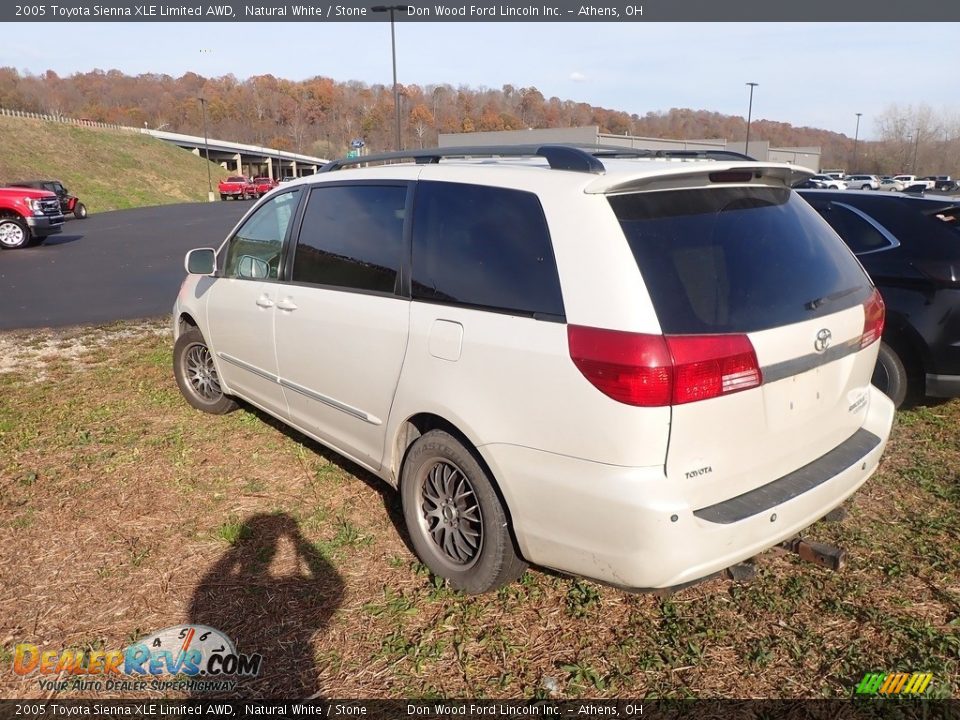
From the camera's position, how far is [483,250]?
2887 millimetres

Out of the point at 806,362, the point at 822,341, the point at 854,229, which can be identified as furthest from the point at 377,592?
the point at 854,229

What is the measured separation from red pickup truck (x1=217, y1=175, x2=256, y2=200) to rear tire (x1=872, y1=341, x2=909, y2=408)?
175 feet

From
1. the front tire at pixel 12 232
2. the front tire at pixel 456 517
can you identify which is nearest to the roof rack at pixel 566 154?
the front tire at pixel 456 517

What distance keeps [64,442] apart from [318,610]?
2.99 m

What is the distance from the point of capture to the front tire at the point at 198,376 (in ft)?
17.4

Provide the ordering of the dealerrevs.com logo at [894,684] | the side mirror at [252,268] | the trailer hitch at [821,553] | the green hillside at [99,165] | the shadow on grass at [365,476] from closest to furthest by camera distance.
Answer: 1. the dealerrevs.com logo at [894,684]
2. the trailer hitch at [821,553]
3. the shadow on grass at [365,476]
4. the side mirror at [252,268]
5. the green hillside at [99,165]

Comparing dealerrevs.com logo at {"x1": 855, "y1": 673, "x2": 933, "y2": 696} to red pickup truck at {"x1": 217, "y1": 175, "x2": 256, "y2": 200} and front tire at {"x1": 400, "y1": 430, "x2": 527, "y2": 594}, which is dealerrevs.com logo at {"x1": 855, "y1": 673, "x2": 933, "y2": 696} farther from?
red pickup truck at {"x1": 217, "y1": 175, "x2": 256, "y2": 200}

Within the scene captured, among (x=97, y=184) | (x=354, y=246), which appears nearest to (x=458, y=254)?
(x=354, y=246)

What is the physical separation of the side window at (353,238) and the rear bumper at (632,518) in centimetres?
119

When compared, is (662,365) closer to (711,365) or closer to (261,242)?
(711,365)

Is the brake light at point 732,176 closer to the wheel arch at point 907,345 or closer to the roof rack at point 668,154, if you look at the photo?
the roof rack at point 668,154

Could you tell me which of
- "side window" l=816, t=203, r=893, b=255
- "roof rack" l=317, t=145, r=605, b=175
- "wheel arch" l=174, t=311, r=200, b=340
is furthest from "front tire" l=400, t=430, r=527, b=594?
"side window" l=816, t=203, r=893, b=255

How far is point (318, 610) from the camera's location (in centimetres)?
302

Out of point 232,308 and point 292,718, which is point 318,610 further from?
point 232,308
